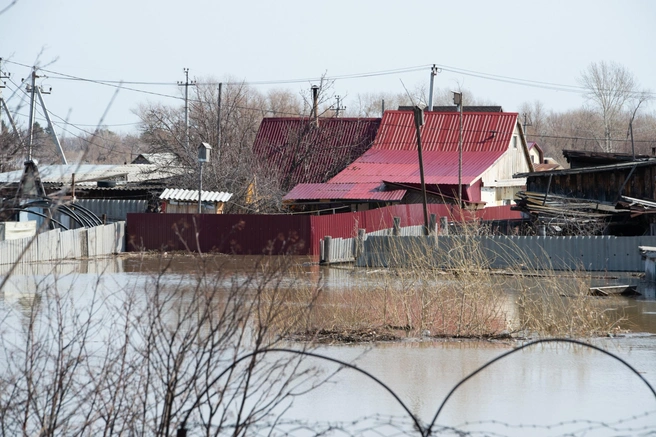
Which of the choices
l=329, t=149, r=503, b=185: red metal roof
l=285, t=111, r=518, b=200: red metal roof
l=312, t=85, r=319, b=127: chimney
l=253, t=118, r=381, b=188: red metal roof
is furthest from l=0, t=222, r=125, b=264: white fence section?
l=312, t=85, r=319, b=127: chimney

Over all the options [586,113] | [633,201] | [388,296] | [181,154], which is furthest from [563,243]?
[586,113]

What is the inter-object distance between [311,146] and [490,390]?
37.1m

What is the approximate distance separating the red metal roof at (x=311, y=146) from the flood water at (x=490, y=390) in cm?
3231

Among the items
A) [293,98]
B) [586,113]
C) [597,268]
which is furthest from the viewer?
[586,113]

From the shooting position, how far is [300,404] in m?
8.99

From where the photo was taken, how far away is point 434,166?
4038cm

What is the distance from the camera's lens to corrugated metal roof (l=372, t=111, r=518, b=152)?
142 ft

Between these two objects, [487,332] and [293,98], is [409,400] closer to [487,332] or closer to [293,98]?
[487,332]

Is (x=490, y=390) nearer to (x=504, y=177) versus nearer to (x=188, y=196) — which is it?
(x=188, y=196)

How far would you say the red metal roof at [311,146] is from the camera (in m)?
45.3

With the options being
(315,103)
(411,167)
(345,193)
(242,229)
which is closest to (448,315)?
(242,229)

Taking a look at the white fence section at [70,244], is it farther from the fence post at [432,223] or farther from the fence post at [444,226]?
the fence post at [444,226]

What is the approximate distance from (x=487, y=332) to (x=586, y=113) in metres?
101

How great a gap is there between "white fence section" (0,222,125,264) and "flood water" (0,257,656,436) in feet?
44.8
